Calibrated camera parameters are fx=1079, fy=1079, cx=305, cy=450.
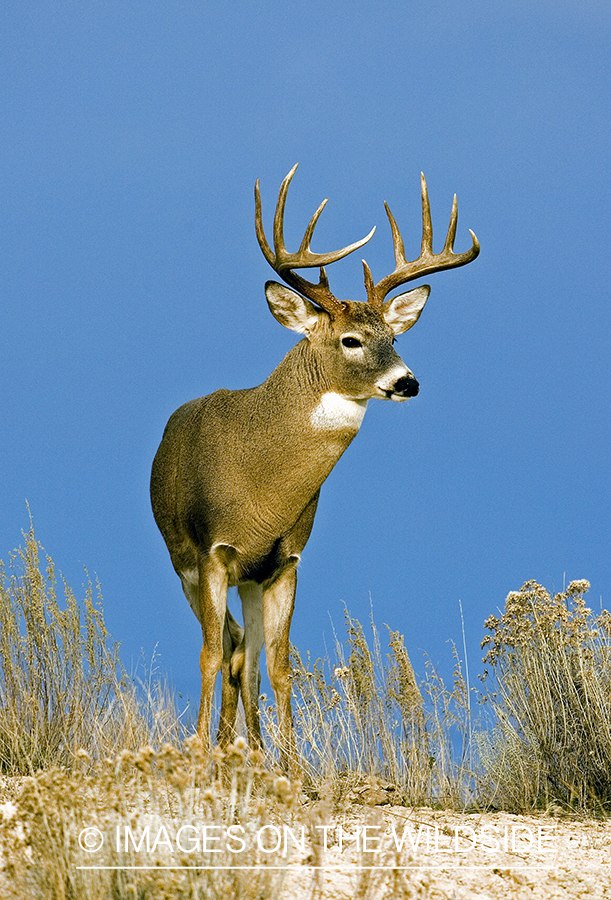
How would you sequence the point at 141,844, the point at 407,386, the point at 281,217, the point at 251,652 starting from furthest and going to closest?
the point at 251,652, the point at 281,217, the point at 407,386, the point at 141,844

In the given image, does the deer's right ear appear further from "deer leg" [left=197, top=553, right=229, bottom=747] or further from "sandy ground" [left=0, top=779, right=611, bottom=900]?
"sandy ground" [left=0, top=779, right=611, bottom=900]

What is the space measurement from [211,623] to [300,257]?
106 inches

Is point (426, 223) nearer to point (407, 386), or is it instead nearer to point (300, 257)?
point (300, 257)

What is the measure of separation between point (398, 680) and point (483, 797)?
110 cm

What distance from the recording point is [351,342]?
24.6ft

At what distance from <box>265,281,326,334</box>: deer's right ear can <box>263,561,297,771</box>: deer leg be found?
5.66 ft

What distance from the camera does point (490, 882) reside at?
541 cm

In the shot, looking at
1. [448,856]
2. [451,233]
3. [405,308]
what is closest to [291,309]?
[405,308]

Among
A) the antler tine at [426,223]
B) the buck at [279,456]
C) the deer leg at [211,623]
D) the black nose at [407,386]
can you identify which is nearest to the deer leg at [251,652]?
the buck at [279,456]

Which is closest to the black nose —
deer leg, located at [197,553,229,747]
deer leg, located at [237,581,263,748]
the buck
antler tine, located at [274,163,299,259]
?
the buck

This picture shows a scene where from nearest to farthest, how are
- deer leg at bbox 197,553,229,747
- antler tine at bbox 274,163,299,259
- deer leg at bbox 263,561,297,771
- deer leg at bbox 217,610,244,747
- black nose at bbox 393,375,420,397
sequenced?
black nose at bbox 393,375,420,397 < deer leg at bbox 197,553,229,747 < deer leg at bbox 263,561,297,771 < antler tine at bbox 274,163,299,259 < deer leg at bbox 217,610,244,747

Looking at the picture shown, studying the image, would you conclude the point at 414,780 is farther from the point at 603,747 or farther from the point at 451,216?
the point at 451,216

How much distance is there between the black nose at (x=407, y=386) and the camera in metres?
7.22

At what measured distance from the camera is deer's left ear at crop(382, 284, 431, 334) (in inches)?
317
